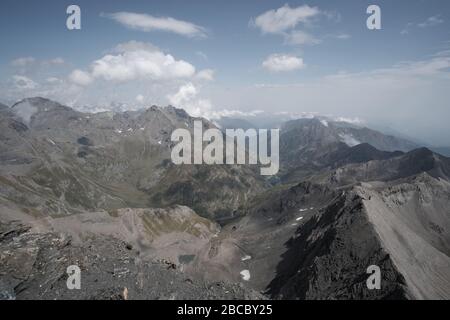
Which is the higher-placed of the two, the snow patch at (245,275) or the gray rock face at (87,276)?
the gray rock face at (87,276)

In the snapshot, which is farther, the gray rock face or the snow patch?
the snow patch

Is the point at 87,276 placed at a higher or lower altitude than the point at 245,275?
higher

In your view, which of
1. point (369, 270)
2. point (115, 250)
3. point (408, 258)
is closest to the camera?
point (115, 250)

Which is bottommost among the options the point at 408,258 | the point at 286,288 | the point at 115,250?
the point at 286,288

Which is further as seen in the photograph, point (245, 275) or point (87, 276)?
point (245, 275)

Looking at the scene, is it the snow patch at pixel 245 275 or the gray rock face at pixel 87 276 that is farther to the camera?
the snow patch at pixel 245 275

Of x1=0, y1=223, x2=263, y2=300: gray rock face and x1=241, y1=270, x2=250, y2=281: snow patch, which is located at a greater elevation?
x1=0, y1=223, x2=263, y2=300: gray rock face
